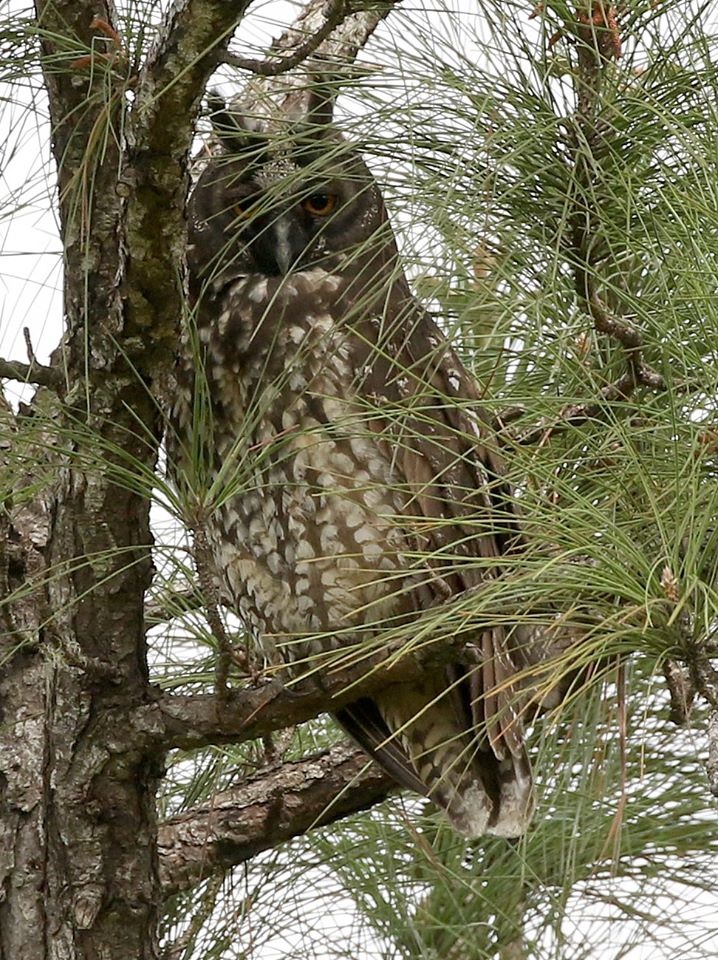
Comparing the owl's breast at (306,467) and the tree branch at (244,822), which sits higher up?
the owl's breast at (306,467)

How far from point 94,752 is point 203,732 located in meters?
0.16

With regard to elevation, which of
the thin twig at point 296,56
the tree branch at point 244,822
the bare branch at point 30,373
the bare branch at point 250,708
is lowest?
the tree branch at point 244,822

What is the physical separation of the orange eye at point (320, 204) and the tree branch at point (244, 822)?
2.74 feet

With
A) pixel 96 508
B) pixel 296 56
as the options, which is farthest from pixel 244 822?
pixel 296 56

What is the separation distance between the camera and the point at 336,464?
85.4 inches

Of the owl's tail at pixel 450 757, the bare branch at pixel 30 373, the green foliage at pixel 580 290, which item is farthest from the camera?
the owl's tail at pixel 450 757

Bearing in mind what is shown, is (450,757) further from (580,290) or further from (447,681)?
(580,290)

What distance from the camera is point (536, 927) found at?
8.03 feet

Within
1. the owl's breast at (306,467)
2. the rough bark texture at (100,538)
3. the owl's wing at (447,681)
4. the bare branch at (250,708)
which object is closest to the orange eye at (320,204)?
the owl's breast at (306,467)

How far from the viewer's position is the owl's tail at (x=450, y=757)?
7.28ft

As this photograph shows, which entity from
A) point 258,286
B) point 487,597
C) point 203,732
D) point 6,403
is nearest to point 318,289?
point 258,286

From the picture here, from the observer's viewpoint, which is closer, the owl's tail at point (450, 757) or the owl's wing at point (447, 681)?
the owl's wing at point (447, 681)

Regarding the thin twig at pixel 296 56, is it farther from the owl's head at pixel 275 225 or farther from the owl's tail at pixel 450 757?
the owl's tail at pixel 450 757

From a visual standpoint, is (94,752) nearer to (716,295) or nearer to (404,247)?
(404,247)
